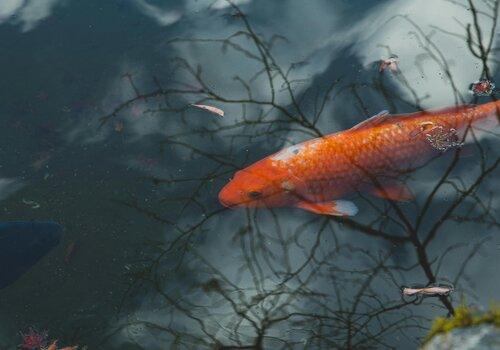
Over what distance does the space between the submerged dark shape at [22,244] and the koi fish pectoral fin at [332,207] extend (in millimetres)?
1746

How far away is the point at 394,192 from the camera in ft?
11.8

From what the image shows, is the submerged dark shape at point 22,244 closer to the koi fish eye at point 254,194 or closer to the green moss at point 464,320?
the koi fish eye at point 254,194

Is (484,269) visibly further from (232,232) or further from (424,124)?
(232,232)

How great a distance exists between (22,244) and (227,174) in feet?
4.89

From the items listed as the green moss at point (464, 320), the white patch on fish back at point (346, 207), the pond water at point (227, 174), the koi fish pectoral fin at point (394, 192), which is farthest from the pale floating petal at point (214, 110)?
the green moss at point (464, 320)

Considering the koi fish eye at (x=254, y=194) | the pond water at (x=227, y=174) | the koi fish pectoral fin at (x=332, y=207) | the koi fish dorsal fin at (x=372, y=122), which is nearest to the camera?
the pond water at (x=227, y=174)

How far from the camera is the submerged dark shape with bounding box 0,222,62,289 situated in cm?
376

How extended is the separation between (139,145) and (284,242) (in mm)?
1457

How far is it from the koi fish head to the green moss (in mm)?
1205

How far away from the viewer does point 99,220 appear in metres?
3.95

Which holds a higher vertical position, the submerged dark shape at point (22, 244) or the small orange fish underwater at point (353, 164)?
the small orange fish underwater at point (353, 164)

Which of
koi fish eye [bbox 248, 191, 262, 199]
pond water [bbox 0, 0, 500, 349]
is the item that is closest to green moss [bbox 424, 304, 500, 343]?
pond water [bbox 0, 0, 500, 349]

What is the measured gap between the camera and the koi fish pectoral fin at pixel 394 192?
357cm

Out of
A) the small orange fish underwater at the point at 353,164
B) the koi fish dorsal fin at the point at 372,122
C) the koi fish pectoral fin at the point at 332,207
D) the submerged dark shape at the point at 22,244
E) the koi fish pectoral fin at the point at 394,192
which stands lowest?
the submerged dark shape at the point at 22,244
